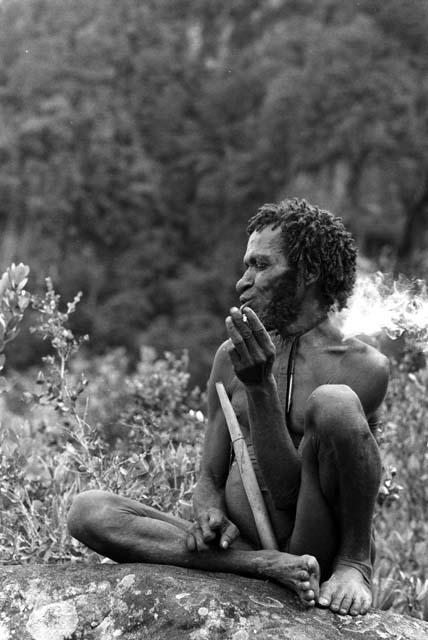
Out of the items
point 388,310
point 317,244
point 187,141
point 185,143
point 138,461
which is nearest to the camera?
point 317,244

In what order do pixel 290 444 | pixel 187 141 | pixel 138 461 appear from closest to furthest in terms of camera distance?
pixel 290 444 → pixel 138 461 → pixel 187 141

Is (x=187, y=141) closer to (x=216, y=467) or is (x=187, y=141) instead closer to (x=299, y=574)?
(x=216, y=467)

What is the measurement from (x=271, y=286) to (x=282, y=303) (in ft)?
0.24

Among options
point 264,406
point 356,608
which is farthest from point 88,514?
point 356,608

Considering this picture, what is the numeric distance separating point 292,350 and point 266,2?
1497 inches

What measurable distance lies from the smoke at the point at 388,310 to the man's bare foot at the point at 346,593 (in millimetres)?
991

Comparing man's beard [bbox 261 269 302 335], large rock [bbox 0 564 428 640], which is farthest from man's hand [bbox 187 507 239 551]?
man's beard [bbox 261 269 302 335]

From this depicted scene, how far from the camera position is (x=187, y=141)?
39281 mm

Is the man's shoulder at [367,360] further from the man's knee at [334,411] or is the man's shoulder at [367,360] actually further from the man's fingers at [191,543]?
the man's fingers at [191,543]

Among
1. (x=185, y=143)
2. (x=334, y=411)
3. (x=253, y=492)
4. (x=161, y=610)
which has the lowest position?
(x=161, y=610)

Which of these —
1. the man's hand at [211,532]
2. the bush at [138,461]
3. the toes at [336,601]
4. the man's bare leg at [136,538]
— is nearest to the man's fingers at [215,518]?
the man's hand at [211,532]

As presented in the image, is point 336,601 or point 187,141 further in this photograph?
point 187,141

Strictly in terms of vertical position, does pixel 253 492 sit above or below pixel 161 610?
above

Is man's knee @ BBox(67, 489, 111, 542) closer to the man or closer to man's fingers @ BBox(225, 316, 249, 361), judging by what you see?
the man
